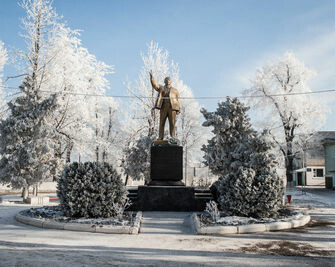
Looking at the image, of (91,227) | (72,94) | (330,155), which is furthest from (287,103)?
(91,227)

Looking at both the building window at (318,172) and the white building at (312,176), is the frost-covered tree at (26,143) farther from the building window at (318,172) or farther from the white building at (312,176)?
the building window at (318,172)

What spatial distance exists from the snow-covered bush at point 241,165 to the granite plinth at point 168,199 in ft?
2.93

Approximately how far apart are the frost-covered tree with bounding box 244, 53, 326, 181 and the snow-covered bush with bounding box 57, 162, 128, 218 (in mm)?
21985

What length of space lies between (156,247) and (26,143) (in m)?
13.2

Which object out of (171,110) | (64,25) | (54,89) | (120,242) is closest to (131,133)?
(54,89)

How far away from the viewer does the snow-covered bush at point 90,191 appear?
28.4 feet

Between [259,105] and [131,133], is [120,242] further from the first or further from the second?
[259,105]

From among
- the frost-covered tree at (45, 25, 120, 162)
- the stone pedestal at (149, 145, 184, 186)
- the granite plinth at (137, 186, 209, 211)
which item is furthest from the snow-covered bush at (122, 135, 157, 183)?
the granite plinth at (137, 186, 209, 211)

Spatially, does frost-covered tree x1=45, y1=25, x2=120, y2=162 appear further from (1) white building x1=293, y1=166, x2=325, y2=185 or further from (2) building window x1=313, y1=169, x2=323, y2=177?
(2) building window x1=313, y1=169, x2=323, y2=177

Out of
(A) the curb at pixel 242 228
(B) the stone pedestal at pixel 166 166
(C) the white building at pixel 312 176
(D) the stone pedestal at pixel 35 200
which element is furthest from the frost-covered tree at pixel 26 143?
(C) the white building at pixel 312 176

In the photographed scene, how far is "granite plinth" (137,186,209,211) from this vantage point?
424 inches

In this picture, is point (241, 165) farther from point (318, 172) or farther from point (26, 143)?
point (318, 172)

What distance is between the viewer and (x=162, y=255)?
5449 millimetres

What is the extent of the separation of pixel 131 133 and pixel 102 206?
19.3 m
